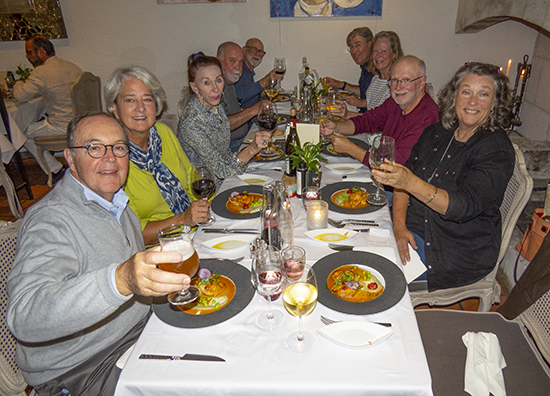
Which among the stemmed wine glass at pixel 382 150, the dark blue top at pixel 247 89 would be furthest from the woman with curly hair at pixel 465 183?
the dark blue top at pixel 247 89

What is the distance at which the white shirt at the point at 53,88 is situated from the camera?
422 cm

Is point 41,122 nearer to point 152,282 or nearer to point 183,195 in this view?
point 183,195

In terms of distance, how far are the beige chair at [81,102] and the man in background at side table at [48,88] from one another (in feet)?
0.49

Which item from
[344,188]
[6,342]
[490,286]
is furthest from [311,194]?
[6,342]

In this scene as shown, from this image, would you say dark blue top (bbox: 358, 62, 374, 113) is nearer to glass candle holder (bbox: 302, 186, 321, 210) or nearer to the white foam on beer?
glass candle holder (bbox: 302, 186, 321, 210)

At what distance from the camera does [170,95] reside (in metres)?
5.49

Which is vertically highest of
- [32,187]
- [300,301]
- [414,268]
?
[300,301]

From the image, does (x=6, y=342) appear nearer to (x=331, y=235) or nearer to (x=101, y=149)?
(x=101, y=149)

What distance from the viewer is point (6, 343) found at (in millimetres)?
1247

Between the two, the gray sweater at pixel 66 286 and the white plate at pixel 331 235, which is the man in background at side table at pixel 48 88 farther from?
the white plate at pixel 331 235

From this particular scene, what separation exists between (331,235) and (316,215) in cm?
11

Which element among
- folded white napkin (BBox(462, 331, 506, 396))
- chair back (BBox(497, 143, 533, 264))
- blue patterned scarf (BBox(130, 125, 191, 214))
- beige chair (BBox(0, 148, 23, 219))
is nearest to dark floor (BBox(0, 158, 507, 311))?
beige chair (BBox(0, 148, 23, 219))

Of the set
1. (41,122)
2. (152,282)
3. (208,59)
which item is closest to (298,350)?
(152,282)

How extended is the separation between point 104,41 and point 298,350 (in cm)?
560
